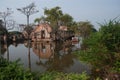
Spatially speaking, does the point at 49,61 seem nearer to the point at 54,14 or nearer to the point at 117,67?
the point at 117,67

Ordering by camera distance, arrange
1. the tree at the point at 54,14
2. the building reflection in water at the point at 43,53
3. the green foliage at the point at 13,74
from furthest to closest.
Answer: the tree at the point at 54,14, the building reflection in water at the point at 43,53, the green foliage at the point at 13,74

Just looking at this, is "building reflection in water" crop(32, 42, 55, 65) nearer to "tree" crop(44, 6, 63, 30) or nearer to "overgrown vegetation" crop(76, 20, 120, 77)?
"overgrown vegetation" crop(76, 20, 120, 77)

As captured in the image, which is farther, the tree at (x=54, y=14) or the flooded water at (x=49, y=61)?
the tree at (x=54, y=14)

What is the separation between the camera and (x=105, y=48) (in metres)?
11.9

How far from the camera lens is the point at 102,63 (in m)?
12.4

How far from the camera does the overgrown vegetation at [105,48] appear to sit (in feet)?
39.4

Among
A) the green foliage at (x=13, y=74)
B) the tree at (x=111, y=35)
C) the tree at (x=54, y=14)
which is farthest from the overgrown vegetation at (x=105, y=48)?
the tree at (x=54, y=14)

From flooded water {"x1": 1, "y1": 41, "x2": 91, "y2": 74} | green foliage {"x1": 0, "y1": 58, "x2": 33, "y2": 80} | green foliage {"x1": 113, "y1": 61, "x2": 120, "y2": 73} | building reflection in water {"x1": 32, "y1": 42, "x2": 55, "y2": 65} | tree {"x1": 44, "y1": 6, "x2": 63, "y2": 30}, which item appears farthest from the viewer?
tree {"x1": 44, "y1": 6, "x2": 63, "y2": 30}

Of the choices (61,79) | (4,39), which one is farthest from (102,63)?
(4,39)

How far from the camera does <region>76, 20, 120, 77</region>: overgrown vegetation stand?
39.4ft

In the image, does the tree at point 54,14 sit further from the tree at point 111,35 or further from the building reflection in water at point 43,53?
the tree at point 111,35

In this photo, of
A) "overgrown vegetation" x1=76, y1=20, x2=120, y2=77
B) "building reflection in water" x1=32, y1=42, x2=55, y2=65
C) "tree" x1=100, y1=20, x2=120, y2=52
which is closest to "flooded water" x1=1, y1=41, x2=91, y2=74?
"building reflection in water" x1=32, y1=42, x2=55, y2=65

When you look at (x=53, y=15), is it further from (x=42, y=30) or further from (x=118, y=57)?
(x=118, y=57)

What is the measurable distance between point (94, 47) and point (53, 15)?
53.6m
